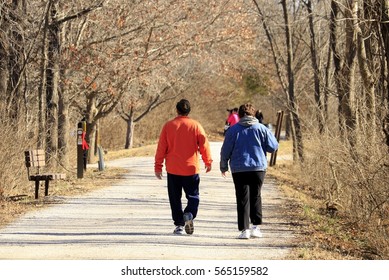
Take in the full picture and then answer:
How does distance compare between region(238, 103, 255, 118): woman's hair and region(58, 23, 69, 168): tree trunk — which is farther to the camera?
region(58, 23, 69, 168): tree trunk

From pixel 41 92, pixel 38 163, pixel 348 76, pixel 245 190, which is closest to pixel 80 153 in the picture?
pixel 41 92

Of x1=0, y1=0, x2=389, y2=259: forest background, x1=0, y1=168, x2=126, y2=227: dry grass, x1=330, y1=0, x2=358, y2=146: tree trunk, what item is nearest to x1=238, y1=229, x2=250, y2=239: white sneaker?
x1=0, y1=0, x2=389, y2=259: forest background

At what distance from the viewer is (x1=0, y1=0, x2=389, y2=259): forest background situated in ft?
52.6

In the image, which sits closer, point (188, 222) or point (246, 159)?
point (246, 159)

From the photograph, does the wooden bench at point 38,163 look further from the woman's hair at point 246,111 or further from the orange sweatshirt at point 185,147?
the woman's hair at point 246,111

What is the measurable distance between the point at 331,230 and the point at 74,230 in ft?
12.9

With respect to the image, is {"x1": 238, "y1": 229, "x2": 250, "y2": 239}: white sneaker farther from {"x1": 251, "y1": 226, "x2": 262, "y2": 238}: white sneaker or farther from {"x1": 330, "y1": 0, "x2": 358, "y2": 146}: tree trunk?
{"x1": 330, "y1": 0, "x2": 358, "y2": 146}: tree trunk

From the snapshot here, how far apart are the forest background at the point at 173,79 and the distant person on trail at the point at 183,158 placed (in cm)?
252

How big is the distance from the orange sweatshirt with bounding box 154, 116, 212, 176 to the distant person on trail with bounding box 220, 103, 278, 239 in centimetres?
37

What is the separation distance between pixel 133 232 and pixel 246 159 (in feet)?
6.56

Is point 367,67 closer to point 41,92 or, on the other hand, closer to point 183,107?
point 183,107

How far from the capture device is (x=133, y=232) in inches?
546

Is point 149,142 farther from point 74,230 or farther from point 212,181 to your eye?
point 74,230

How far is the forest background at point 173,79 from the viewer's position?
52.6 feet
